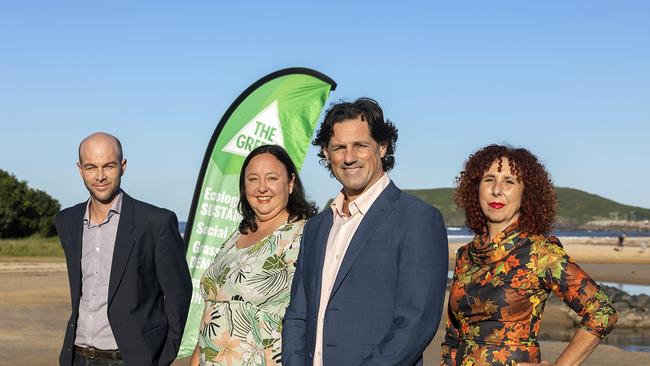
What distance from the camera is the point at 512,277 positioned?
3.53 meters

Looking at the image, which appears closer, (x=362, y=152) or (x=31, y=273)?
(x=362, y=152)

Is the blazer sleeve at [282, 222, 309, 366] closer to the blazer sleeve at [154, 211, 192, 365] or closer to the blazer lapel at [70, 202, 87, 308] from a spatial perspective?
the blazer sleeve at [154, 211, 192, 365]

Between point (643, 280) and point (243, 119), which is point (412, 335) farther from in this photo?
point (643, 280)

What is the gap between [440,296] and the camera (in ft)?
10.8

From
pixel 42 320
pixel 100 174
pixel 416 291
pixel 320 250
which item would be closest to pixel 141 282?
pixel 100 174

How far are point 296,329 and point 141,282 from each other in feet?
3.97

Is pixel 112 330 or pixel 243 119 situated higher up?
pixel 243 119

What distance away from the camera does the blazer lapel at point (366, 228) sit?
334 centimetres

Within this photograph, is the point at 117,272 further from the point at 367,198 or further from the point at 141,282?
the point at 367,198

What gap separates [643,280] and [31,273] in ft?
76.3

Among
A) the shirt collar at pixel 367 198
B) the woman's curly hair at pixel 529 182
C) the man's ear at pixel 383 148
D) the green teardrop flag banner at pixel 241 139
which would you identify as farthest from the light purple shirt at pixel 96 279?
the green teardrop flag banner at pixel 241 139

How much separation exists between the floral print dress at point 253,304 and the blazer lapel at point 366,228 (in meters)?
0.83

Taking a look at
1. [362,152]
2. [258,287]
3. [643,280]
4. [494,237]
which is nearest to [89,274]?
[258,287]

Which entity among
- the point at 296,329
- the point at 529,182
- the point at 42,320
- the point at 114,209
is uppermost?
the point at 529,182
